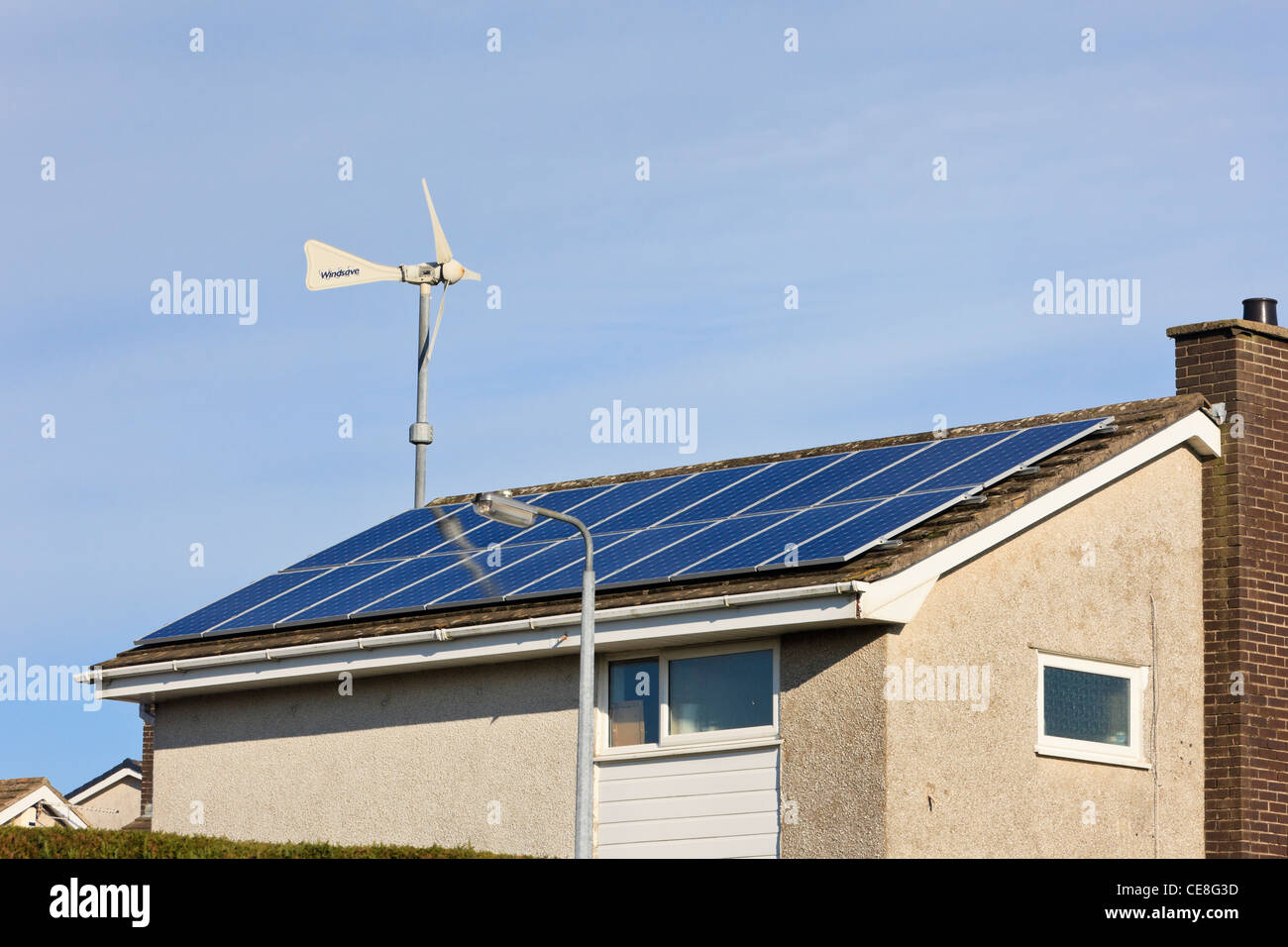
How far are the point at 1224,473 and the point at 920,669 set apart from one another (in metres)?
4.76

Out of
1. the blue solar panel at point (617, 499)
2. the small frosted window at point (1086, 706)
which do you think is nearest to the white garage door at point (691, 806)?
the small frosted window at point (1086, 706)

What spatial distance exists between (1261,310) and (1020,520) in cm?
478

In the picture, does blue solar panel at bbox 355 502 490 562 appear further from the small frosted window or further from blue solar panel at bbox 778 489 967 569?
the small frosted window

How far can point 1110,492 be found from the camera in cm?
1814

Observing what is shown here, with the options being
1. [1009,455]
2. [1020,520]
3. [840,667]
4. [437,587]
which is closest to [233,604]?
[437,587]

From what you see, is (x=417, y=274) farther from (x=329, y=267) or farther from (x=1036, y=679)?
(x=1036, y=679)

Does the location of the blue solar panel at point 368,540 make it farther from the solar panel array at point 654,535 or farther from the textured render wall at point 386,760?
the textured render wall at point 386,760

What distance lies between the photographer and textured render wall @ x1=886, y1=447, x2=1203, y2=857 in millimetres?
16125

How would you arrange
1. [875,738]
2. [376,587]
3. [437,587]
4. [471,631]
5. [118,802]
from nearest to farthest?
[875,738], [471,631], [437,587], [376,587], [118,802]

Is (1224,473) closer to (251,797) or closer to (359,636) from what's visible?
(359,636)

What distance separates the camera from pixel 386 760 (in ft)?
63.3

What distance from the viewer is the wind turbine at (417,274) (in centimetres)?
3042

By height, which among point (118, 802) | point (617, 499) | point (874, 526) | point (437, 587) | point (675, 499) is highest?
point (617, 499)
